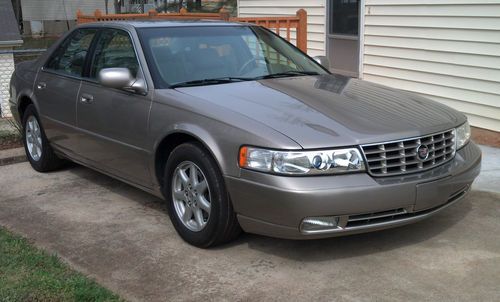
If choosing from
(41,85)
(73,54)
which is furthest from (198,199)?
(41,85)

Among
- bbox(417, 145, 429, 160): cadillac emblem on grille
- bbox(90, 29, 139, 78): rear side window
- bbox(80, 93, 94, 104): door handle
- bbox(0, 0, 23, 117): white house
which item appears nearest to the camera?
bbox(417, 145, 429, 160): cadillac emblem on grille

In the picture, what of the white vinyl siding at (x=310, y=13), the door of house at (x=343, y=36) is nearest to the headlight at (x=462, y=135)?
the door of house at (x=343, y=36)

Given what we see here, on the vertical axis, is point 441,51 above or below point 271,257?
above

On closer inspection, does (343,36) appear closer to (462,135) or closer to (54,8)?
(462,135)

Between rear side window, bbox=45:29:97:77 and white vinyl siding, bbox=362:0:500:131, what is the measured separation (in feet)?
15.1

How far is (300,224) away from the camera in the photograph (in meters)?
3.63

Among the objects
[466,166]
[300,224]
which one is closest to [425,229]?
[466,166]

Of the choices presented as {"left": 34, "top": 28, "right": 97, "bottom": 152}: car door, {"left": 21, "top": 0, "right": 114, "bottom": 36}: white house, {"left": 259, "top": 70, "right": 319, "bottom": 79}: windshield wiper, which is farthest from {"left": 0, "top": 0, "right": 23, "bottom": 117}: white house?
{"left": 21, "top": 0, "right": 114, "bottom": 36}: white house

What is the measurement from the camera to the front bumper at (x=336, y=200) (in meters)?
3.56

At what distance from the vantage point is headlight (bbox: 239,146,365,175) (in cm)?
359

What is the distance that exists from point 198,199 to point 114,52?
5.80 feet

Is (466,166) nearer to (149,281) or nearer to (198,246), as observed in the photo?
(198,246)

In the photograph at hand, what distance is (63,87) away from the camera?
5660 mm

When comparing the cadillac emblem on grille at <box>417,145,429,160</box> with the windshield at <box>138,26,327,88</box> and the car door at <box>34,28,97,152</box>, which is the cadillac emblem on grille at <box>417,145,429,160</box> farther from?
the car door at <box>34,28,97,152</box>
